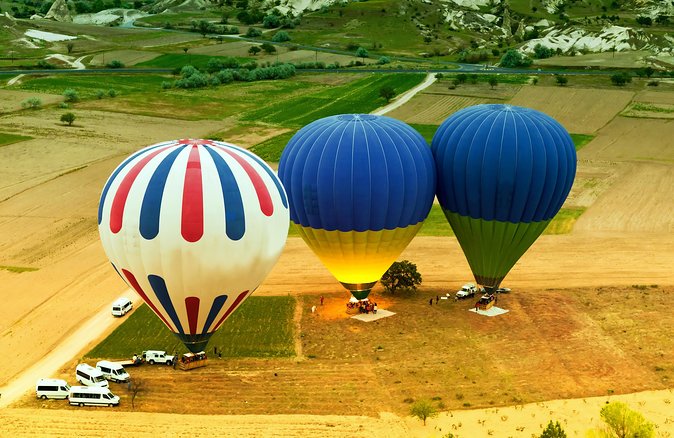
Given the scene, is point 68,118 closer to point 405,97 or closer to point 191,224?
point 405,97

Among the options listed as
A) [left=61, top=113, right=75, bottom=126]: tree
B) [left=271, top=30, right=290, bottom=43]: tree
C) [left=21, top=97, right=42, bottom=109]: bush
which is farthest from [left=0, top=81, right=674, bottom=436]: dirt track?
[left=271, top=30, right=290, bottom=43]: tree

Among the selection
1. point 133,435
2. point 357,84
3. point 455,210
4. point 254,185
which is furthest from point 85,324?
point 357,84

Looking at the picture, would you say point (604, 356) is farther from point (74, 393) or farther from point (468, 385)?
point (74, 393)

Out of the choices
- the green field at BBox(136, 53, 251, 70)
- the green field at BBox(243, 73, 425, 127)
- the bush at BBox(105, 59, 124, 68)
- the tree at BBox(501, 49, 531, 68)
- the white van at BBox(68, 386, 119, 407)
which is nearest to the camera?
the white van at BBox(68, 386, 119, 407)

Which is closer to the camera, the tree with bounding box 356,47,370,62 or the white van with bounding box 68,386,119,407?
the white van with bounding box 68,386,119,407

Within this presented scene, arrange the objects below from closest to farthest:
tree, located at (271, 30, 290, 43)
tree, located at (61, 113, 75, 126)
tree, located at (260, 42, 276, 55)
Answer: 1. tree, located at (61, 113, 75, 126)
2. tree, located at (260, 42, 276, 55)
3. tree, located at (271, 30, 290, 43)

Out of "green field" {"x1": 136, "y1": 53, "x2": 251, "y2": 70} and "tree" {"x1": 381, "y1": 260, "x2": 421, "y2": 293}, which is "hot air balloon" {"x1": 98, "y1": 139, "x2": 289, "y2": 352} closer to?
"tree" {"x1": 381, "y1": 260, "x2": 421, "y2": 293}
